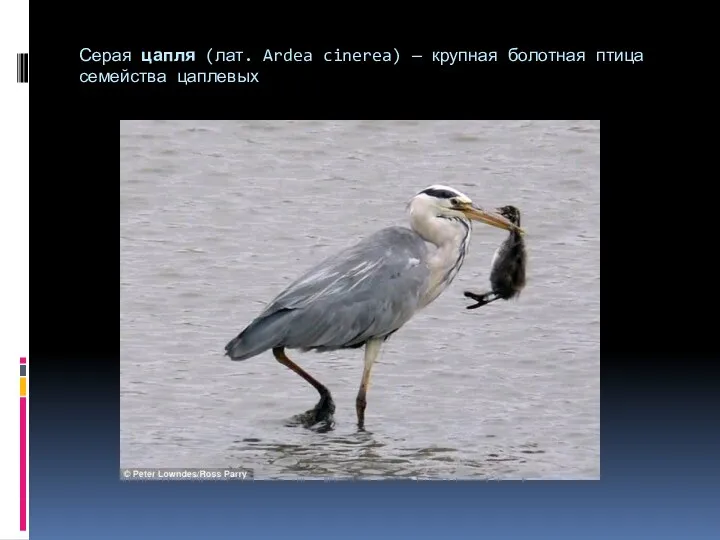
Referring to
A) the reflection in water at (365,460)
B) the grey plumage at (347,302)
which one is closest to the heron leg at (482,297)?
the grey plumage at (347,302)

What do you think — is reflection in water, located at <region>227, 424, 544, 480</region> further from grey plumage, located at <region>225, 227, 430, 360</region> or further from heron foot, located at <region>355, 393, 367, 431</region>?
grey plumage, located at <region>225, 227, 430, 360</region>

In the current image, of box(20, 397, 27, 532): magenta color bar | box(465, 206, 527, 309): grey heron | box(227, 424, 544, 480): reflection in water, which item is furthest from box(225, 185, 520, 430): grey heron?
box(20, 397, 27, 532): magenta color bar

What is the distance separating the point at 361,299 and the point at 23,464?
8.05 feet

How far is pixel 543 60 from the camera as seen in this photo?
10586mm

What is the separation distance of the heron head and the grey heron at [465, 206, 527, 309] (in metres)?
0.13

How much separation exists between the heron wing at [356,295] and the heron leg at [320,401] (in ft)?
0.73

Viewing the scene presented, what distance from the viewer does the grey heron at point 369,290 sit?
11070mm

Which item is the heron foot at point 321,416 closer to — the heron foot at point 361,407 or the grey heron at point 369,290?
the grey heron at point 369,290

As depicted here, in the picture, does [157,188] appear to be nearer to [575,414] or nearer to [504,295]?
[504,295]

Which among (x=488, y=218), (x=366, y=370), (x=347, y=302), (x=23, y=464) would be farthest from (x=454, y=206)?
(x=23, y=464)

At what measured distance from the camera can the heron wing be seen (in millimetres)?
11078

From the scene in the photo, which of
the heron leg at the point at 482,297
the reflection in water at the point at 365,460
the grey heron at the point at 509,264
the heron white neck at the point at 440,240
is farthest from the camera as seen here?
the heron leg at the point at 482,297

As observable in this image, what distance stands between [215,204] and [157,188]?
41cm

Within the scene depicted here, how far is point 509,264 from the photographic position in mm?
11531
